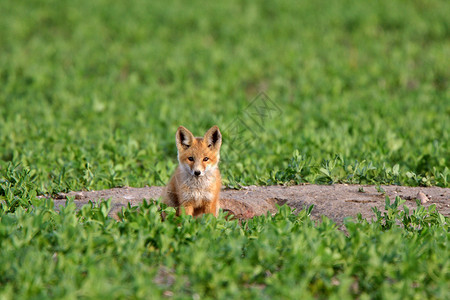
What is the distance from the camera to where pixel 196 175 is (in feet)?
20.3

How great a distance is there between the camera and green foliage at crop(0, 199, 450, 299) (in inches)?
186

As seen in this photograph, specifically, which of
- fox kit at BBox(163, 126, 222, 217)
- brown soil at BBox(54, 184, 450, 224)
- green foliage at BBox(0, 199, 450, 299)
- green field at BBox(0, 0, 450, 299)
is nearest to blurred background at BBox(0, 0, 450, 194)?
green field at BBox(0, 0, 450, 299)

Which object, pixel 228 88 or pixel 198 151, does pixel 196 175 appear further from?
pixel 228 88

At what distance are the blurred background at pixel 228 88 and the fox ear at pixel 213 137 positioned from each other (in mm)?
1618

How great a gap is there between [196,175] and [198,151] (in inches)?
11.2

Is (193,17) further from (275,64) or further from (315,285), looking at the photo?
(315,285)

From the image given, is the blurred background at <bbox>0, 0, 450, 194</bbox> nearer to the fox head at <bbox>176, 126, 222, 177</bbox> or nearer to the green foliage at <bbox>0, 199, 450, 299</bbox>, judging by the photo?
the fox head at <bbox>176, 126, 222, 177</bbox>

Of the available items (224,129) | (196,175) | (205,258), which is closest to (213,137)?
(196,175)

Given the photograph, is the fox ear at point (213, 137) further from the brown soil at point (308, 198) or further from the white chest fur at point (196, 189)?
the brown soil at point (308, 198)

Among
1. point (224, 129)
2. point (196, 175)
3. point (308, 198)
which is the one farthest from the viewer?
point (224, 129)

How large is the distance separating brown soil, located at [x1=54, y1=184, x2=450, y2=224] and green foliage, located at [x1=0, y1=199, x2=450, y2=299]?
88 cm

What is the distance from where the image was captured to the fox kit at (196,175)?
634 centimetres

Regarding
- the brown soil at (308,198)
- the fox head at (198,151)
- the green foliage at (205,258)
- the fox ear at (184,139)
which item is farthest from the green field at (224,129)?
the fox ear at (184,139)

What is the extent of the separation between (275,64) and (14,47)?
7.45 m
